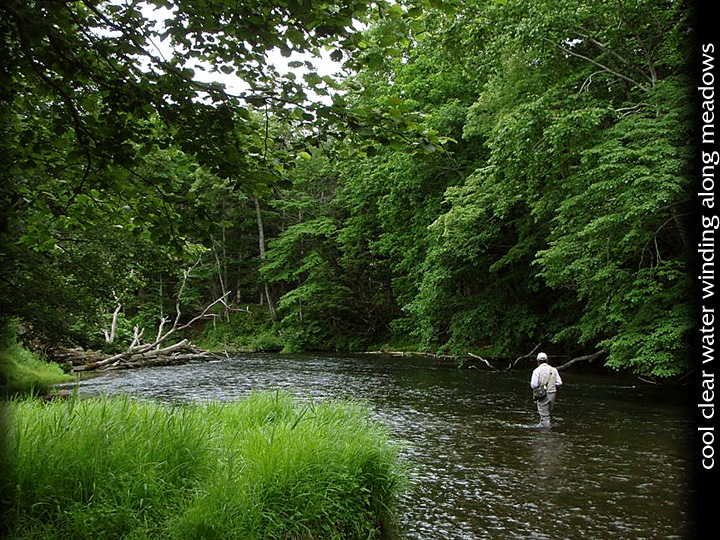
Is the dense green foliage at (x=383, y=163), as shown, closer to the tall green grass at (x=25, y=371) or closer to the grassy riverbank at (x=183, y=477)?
the tall green grass at (x=25, y=371)

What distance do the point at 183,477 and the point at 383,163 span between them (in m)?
23.1

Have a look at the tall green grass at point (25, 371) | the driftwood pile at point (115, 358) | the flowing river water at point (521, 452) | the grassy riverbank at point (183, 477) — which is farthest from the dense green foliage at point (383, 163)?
the driftwood pile at point (115, 358)

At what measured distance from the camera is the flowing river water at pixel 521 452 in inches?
224

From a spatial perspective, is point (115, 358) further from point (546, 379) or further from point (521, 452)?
point (521, 452)

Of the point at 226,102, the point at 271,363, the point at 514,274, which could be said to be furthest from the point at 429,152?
the point at 271,363

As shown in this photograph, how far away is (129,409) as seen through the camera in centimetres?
561

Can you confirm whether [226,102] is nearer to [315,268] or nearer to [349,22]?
[349,22]

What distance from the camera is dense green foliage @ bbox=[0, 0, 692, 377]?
3.52m

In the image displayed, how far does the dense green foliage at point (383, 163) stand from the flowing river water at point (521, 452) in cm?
209

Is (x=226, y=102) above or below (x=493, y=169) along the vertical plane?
below

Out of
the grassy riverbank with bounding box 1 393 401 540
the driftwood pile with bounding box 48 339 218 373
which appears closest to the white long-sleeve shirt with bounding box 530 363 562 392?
the grassy riverbank with bounding box 1 393 401 540

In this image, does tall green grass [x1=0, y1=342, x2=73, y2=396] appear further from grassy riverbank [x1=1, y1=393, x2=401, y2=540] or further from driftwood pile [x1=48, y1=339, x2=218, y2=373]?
grassy riverbank [x1=1, y1=393, x2=401, y2=540]

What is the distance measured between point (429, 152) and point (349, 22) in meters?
0.96

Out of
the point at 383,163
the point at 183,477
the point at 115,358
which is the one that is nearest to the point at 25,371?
the point at 115,358
